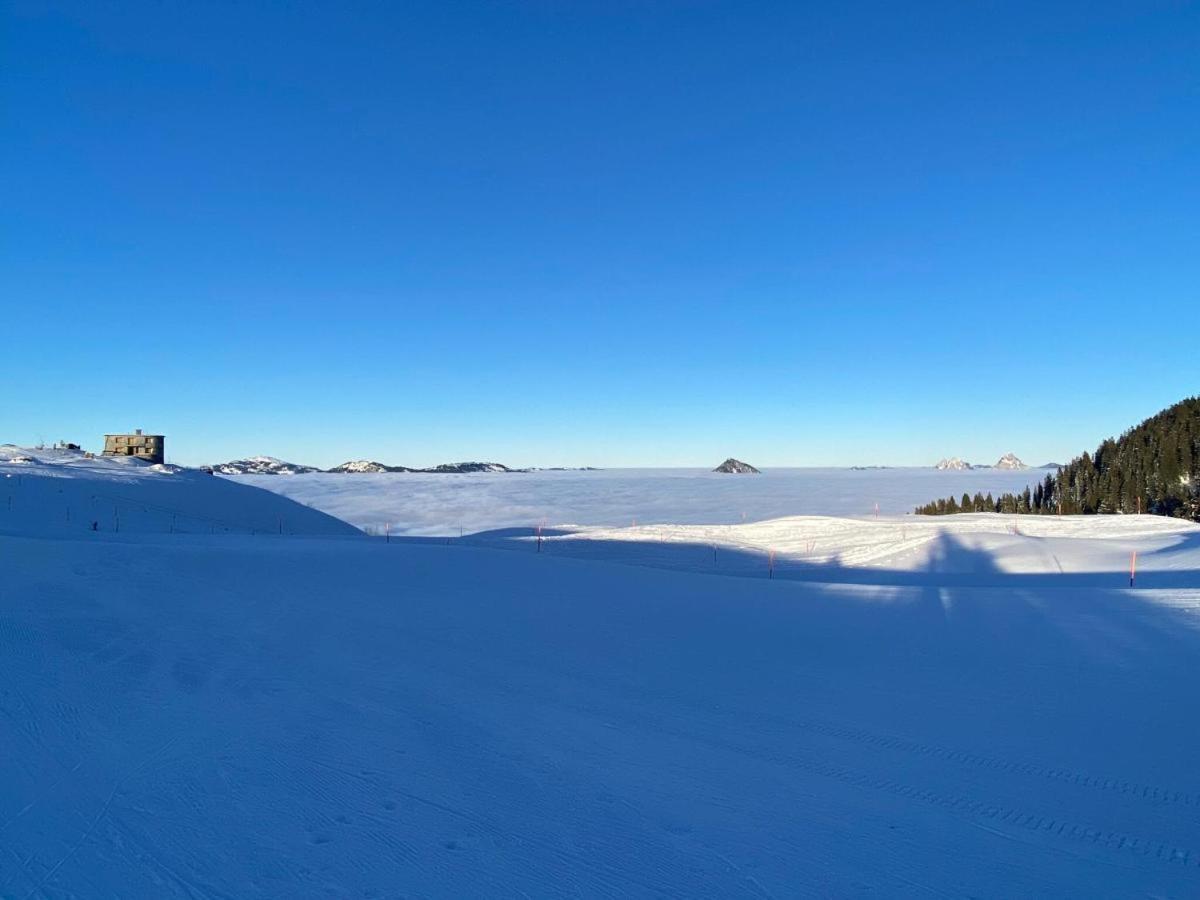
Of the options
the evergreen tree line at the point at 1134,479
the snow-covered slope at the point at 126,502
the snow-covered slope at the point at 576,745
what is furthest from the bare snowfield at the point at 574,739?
the evergreen tree line at the point at 1134,479

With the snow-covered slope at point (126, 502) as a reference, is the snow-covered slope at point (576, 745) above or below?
below

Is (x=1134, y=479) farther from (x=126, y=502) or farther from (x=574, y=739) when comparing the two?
(x=126, y=502)

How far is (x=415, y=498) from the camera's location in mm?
71500

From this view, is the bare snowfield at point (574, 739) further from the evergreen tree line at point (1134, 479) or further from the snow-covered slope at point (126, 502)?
the evergreen tree line at point (1134, 479)

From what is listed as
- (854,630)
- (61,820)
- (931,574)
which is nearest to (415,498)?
(931,574)

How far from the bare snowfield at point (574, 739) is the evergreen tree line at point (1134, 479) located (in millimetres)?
43429

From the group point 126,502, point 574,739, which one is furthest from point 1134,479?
point 126,502

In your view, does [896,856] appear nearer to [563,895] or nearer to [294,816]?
[563,895]

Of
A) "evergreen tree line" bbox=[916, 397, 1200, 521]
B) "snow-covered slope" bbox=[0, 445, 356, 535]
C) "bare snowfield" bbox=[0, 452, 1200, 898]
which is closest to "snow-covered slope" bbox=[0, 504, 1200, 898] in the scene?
"bare snowfield" bbox=[0, 452, 1200, 898]

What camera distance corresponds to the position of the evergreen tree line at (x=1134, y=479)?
49781 mm

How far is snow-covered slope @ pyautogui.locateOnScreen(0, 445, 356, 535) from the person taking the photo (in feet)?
85.8

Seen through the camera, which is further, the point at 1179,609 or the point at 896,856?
the point at 1179,609

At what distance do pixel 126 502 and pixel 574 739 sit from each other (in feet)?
112

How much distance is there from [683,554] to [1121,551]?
50.3ft
